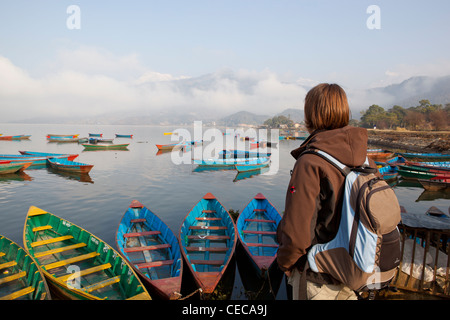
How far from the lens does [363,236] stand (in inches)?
87.3

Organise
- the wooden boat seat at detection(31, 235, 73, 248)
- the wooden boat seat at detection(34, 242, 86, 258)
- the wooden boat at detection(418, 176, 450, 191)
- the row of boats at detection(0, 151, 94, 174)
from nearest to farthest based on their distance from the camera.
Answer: the wooden boat seat at detection(34, 242, 86, 258) → the wooden boat seat at detection(31, 235, 73, 248) → the wooden boat at detection(418, 176, 450, 191) → the row of boats at detection(0, 151, 94, 174)

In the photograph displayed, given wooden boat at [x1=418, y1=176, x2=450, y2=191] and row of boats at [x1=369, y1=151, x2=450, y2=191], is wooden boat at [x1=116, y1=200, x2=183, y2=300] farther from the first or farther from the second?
wooden boat at [x1=418, y1=176, x2=450, y2=191]

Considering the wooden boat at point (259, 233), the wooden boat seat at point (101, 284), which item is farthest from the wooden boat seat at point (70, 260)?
the wooden boat at point (259, 233)

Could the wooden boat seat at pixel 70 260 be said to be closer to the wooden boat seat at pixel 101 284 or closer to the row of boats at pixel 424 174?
the wooden boat seat at pixel 101 284

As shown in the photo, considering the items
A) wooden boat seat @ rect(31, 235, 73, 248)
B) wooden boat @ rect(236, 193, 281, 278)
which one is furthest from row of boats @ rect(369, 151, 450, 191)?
wooden boat seat @ rect(31, 235, 73, 248)

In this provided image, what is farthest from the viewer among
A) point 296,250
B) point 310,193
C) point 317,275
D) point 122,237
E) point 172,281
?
point 122,237

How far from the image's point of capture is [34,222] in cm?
994

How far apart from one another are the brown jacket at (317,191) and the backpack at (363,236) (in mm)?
62

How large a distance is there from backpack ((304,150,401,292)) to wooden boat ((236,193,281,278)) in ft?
18.6

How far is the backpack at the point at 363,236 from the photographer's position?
220 cm

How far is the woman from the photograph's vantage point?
2.19 m
